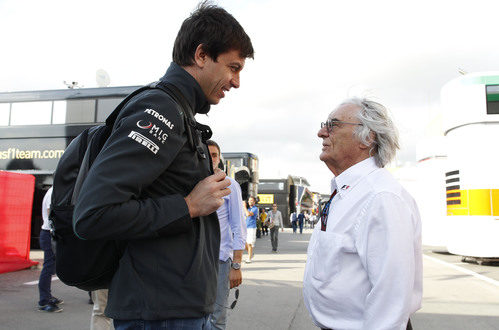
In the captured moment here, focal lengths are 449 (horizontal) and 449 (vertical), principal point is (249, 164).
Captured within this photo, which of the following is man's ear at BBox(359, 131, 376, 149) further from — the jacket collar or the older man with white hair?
the jacket collar

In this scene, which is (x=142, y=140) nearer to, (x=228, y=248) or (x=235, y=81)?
(x=235, y=81)

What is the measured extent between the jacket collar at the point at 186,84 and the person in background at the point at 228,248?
218 cm

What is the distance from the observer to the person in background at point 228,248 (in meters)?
3.80

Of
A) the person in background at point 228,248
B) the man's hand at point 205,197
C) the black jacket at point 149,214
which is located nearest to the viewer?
the black jacket at point 149,214

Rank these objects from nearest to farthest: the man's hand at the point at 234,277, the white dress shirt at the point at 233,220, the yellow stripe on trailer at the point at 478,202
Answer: the man's hand at the point at 234,277
the white dress shirt at the point at 233,220
the yellow stripe on trailer at the point at 478,202

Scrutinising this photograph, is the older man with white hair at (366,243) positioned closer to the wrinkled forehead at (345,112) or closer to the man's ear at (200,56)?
the wrinkled forehead at (345,112)

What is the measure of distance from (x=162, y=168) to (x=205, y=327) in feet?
1.98

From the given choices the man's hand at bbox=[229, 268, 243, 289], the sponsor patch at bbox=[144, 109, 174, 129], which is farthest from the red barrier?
the sponsor patch at bbox=[144, 109, 174, 129]

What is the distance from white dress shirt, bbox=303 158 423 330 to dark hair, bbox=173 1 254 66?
86cm

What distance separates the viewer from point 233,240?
4227 mm

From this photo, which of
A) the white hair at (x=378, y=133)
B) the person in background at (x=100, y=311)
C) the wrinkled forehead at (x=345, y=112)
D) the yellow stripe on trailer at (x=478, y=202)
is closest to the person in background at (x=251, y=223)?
the yellow stripe on trailer at (x=478, y=202)

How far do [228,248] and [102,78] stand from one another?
10474mm

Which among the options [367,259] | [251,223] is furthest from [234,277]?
[251,223]

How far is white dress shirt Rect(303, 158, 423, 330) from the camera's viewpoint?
1.81 m
